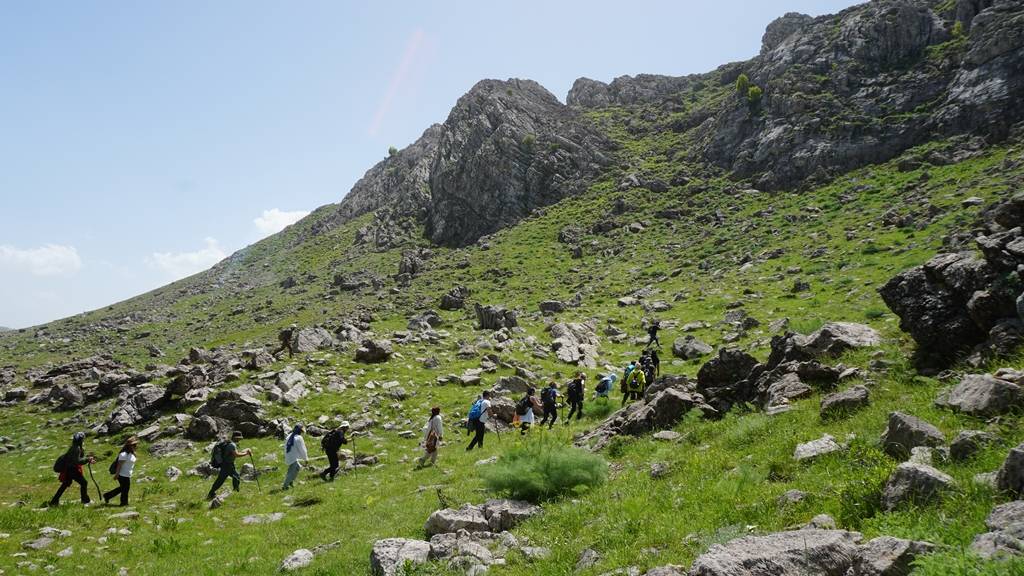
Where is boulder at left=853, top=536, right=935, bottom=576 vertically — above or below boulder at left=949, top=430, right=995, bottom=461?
above

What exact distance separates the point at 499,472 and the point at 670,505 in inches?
164

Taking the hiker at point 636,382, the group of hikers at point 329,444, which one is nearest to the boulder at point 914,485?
the group of hikers at point 329,444

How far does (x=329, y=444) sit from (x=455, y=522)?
10.6m

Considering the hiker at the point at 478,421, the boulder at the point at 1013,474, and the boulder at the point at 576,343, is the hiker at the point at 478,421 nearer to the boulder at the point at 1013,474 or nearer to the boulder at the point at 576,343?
the boulder at the point at 576,343

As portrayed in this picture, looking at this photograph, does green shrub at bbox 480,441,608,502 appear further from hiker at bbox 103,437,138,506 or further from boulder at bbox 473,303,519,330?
boulder at bbox 473,303,519,330

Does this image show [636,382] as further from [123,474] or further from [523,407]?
[123,474]

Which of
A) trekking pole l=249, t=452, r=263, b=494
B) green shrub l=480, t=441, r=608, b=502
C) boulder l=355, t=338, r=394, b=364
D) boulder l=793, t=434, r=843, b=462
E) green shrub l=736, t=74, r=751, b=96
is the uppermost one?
green shrub l=736, t=74, r=751, b=96

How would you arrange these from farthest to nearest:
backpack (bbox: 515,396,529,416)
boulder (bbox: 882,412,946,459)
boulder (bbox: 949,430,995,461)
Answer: backpack (bbox: 515,396,529,416), boulder (bbox: 882,412,946,459), boulder (bbox: 949,430,995,461)

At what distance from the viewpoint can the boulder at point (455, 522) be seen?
9.55m

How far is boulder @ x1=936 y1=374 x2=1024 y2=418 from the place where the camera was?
7.78 metres

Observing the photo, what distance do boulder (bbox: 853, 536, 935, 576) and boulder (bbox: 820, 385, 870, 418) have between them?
6401mm

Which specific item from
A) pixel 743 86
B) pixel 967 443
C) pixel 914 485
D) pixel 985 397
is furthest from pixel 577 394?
pixel 743 86

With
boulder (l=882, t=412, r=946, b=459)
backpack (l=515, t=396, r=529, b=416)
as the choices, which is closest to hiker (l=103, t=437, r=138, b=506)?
backpack (l=515, t=396, r=529, b=416)

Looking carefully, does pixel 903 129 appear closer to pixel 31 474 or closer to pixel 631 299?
pixel 631 299
